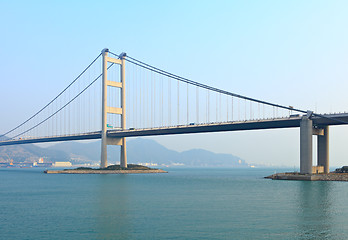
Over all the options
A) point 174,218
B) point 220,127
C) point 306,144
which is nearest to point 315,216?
point 174,218

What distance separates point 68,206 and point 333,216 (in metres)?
17.5

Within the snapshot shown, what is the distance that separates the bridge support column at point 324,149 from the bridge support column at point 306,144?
20.6 feet

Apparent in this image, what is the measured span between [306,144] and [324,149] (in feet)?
24.8

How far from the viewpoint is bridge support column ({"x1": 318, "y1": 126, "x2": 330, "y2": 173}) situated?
222 feet

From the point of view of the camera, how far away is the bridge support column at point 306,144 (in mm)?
62056

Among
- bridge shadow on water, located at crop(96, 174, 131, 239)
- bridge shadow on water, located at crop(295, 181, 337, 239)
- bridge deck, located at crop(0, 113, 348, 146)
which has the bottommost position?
bridge shadow on water, located at crop(96, 174, 131, 239)

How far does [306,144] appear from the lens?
6222 centimetres

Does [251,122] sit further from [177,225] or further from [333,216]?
[177,225]

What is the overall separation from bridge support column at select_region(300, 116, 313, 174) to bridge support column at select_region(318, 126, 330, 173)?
6.29 metres

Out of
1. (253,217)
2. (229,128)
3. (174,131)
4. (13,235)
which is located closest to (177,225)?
(253,217)

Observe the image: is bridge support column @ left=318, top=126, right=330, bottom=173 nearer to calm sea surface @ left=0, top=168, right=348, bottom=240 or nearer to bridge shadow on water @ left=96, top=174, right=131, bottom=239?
calm sea surface @ left=0, top=168, right=348, bottom=240

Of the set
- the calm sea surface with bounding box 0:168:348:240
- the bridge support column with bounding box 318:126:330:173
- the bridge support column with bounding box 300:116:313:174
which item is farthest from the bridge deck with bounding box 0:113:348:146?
the calm sea surface with bounding box 0:168:348:240

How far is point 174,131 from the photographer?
85125mm

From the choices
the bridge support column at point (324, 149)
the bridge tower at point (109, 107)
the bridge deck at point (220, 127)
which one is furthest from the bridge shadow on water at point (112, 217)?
the bridge tower at point (109, 107)
